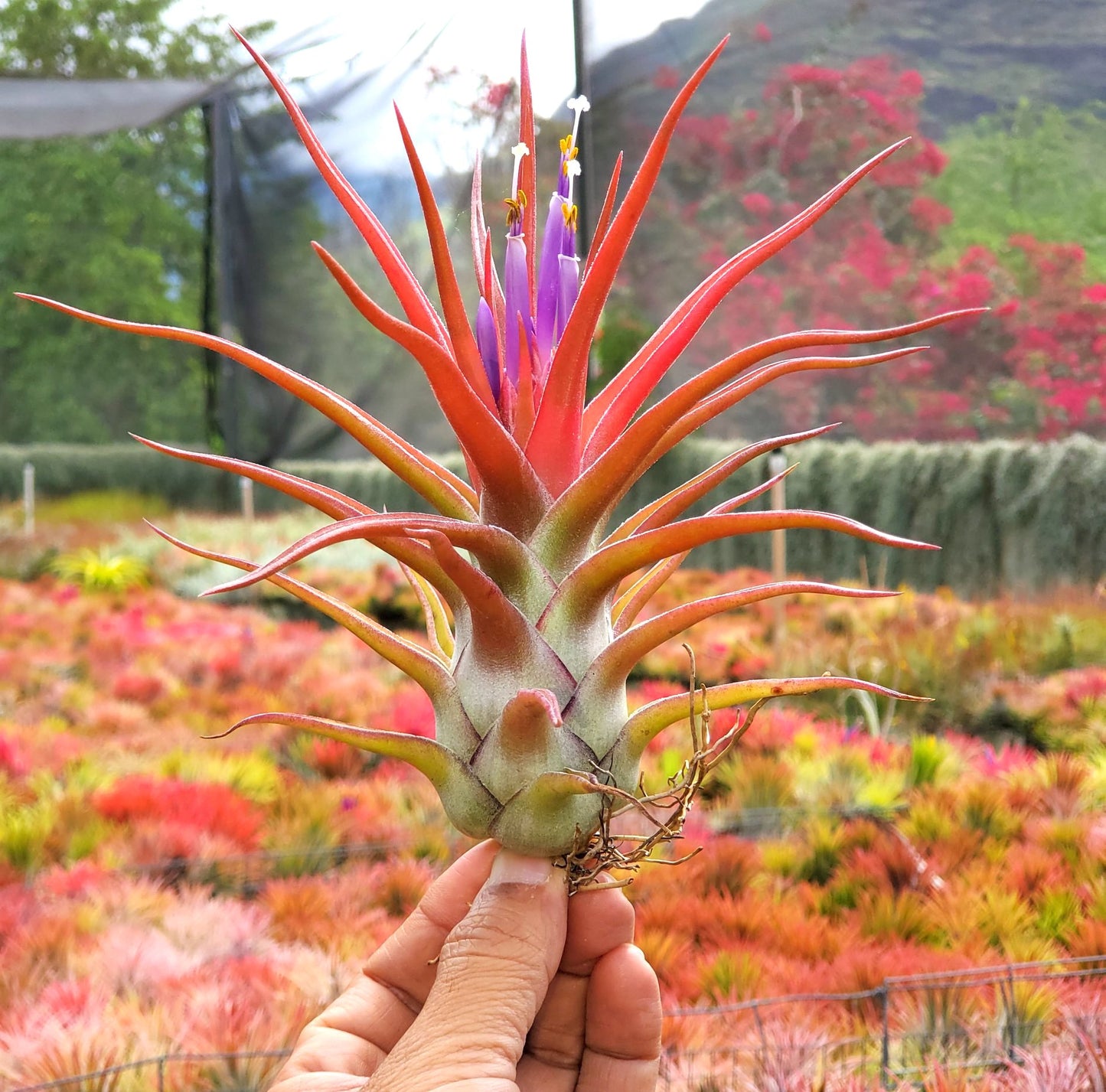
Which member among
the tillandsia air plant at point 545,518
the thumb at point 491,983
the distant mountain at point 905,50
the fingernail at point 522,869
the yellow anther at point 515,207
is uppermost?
Answer: the distant mountain at point 905,50

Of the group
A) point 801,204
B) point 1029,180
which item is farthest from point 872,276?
point 1029,180

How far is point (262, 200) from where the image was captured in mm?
6750

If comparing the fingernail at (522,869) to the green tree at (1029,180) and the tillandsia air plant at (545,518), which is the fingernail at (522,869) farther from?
the green tree at (1029,180)

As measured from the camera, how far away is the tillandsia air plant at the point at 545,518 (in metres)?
0.48

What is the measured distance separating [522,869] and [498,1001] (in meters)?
0.10

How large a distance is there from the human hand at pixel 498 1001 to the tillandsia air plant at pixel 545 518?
7cm

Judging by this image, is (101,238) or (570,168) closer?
(570,168)

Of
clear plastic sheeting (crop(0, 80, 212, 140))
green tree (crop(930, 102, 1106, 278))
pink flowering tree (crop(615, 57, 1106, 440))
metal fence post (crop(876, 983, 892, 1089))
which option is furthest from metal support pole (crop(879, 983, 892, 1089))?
clear plastic sheeting (crop(0, 80, 212, 140))

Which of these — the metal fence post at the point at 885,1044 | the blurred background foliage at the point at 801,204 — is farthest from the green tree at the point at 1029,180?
the metal fence post at the point at 885,1044

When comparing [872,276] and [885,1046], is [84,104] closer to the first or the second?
[872,276]

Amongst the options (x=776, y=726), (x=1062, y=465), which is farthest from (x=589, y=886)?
(x=1062, y=465)

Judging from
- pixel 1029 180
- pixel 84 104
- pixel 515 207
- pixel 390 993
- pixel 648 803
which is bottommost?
pixel 390 993

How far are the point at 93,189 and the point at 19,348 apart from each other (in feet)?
5.78

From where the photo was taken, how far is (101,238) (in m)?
9.42
